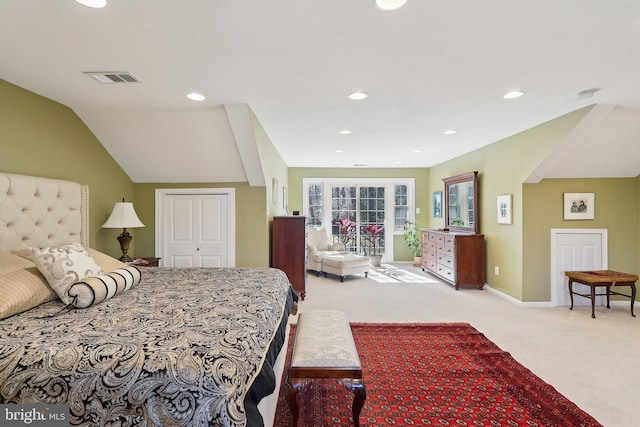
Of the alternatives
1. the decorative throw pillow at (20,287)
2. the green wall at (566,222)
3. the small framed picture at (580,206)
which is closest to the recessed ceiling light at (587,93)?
the green wall at (566,222)

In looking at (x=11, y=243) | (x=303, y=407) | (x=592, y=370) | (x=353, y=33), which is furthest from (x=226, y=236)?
(x=592, y=370)

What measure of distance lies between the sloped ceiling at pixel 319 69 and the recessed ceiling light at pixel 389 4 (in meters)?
0.04

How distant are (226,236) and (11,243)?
2.12 metres

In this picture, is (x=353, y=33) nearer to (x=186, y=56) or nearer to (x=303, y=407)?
(x=186, y=56)

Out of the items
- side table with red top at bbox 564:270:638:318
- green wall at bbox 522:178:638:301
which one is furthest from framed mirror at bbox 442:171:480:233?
side table with red top at bbox 564:270:638:318

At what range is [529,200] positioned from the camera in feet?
13.9

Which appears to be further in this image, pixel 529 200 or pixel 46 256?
pixel 529 200

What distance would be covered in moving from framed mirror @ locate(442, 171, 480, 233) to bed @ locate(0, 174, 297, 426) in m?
4.29

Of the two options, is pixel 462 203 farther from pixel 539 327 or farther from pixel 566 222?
pixel 539 327

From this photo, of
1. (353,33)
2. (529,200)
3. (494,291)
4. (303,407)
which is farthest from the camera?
(494,291)

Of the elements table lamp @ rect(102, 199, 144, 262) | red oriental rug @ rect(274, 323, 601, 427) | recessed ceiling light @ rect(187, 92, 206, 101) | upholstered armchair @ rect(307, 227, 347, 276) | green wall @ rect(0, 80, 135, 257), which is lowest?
red oriental rug @ rect(274, 323, 601, 427)

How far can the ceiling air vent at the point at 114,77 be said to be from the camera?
2402mm

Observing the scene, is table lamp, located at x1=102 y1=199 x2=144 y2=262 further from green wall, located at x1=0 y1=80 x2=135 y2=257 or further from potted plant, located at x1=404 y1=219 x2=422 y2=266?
potted plant, located at x1=404 y1=219 x2=422 y2=266

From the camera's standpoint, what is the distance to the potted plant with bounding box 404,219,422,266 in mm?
7389
